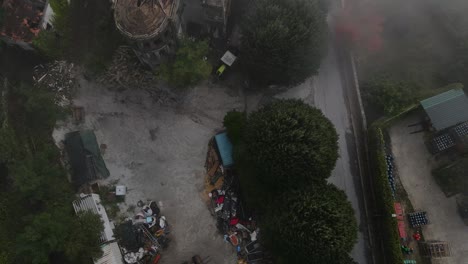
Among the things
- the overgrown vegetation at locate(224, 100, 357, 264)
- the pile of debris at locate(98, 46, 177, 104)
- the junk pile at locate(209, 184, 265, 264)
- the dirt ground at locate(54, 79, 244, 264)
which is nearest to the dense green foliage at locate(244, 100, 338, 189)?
the overgrown vegetation at locate(224, 100, 357, 264)

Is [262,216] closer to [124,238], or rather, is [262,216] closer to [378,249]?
[378,249]

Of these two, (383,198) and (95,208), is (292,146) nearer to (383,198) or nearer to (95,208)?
(383,198)

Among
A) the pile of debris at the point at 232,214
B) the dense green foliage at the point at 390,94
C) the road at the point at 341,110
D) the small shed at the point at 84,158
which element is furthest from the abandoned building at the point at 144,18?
the dense green foliage at the point at 390,94

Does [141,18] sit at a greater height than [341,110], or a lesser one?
greater

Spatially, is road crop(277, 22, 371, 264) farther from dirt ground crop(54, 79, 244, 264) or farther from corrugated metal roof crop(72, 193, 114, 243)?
corrugated metal roof crop(72, 193, 114, 243)

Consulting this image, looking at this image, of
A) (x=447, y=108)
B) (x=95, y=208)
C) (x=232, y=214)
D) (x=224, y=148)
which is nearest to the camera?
(x=95, y=208)

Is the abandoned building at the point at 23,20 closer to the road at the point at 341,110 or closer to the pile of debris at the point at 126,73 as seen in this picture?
the pile of debris at the point at 126,73

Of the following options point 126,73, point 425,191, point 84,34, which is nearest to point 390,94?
point 425,191
